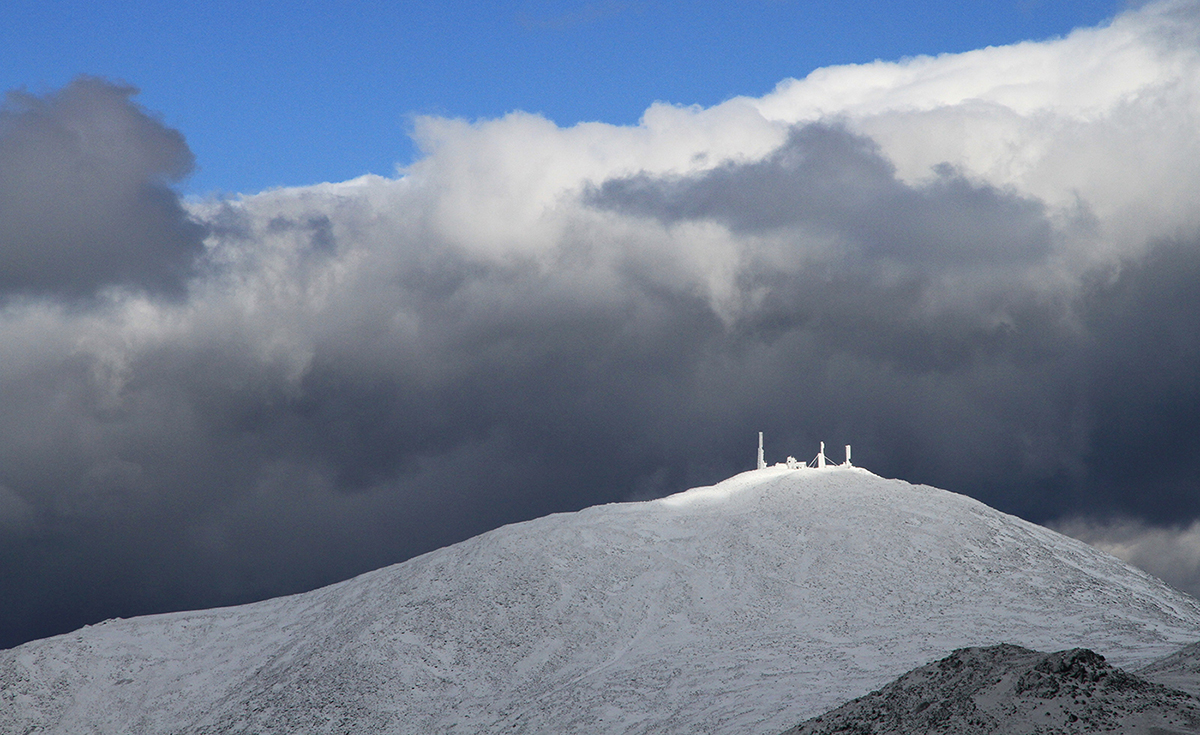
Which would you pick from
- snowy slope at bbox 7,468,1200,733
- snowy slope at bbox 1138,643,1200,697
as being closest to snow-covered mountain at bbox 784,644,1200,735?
snowy slope at bbox 1138,643,1200,697

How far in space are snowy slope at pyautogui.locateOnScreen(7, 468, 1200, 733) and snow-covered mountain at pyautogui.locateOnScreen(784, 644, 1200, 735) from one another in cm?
1822

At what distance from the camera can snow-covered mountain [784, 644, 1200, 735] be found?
37.8 metres

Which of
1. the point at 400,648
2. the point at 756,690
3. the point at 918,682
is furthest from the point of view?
the point at 400,648

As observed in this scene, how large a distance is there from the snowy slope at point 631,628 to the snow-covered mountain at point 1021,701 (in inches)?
717

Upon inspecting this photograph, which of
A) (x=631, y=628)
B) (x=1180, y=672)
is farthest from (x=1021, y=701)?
(x=631, y=628)

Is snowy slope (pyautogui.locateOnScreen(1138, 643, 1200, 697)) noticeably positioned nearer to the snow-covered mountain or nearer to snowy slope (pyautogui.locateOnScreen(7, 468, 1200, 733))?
the snow-covered mountain

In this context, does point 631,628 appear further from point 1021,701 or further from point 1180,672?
point 1021,701

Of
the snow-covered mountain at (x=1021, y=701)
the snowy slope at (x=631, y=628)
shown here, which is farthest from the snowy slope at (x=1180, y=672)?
the snowy slope at (x=631, y=628)

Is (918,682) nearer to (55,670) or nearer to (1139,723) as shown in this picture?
(1139,723)

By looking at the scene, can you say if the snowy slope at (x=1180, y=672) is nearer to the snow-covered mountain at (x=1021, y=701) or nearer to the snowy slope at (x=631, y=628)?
the snow-covered mountain at (x=1021, y=701)

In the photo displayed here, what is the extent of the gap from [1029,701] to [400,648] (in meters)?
51.6

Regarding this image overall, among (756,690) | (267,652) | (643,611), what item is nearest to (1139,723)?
(756,690)

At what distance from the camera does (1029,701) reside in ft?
130

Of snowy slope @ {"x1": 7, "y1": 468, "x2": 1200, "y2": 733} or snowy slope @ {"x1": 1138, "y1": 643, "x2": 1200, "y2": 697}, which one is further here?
snowy slope @ {"x1": 7, "y1": 468, "x2": 1200, "y2": 733}
